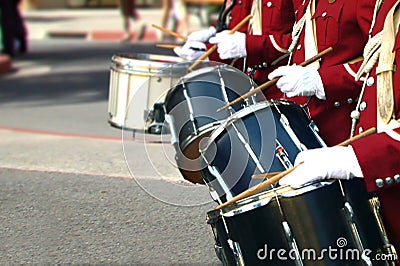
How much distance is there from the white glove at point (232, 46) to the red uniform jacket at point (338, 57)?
0.99 metres

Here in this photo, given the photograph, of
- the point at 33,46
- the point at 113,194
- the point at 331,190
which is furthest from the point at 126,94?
the point at 33,46

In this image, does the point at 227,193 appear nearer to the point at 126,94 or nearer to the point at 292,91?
the point at 292,91

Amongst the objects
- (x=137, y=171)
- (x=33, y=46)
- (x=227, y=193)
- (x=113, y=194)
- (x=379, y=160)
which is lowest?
(x=33, y=46)

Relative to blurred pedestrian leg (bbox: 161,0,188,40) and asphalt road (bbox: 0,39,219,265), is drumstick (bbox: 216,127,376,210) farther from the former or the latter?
blurred pedestrian leg (bbox: 161,0,188,40)

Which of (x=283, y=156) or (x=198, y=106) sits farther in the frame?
(x=198, y=106)

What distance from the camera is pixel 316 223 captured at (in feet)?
9.37

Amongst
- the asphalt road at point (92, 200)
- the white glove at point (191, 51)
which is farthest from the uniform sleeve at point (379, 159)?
the white glove at point (191, 51)

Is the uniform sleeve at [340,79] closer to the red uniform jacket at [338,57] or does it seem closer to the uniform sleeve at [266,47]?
the red uniform jacket at [338,57]

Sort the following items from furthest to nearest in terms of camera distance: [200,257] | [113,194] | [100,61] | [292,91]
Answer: [100,61], [113,194], [200,257], [292,91]

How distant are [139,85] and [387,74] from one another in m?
3.12

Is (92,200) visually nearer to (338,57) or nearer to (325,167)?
(338,57)

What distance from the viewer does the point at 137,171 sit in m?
4.64

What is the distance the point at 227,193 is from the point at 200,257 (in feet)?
4.57

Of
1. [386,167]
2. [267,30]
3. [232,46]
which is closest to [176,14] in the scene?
[267,30]
